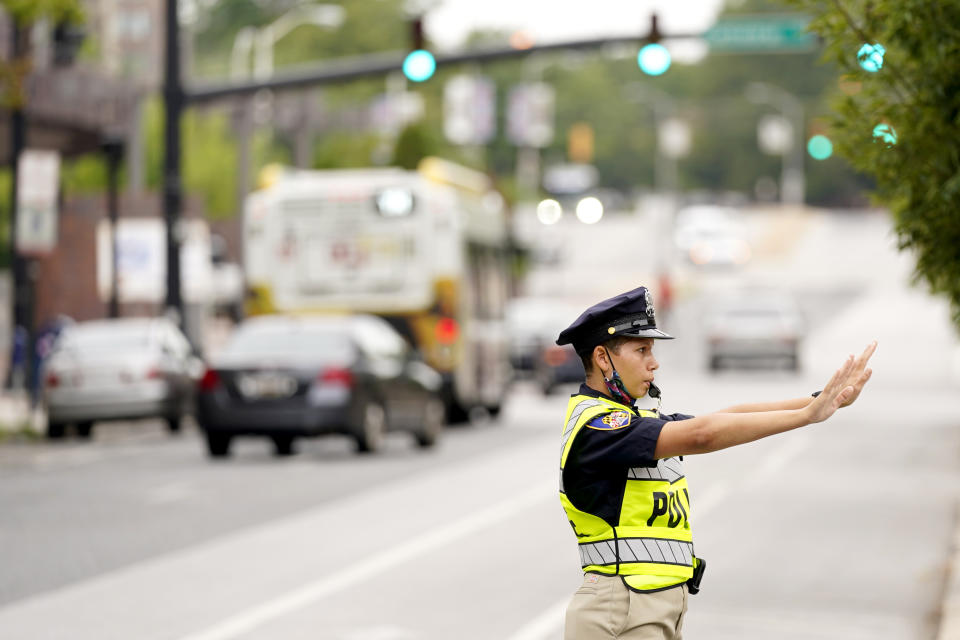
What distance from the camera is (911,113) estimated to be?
8.34 m

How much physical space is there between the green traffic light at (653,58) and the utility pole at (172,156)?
7221 millimetres

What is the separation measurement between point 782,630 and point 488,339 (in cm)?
1891

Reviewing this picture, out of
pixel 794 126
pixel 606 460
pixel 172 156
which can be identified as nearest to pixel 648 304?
pixel 606 460

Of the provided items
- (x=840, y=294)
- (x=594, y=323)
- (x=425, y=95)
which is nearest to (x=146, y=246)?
(x=594, y=323)

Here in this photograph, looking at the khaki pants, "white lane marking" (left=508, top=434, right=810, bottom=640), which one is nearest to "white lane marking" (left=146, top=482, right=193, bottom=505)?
"white lane marking" (left=508, top=434, right=810, bottom=640)

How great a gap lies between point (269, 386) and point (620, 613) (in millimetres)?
16713

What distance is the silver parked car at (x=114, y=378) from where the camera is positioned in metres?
25.6

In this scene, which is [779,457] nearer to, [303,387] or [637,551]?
[303,387]

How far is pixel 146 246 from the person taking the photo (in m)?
40.0

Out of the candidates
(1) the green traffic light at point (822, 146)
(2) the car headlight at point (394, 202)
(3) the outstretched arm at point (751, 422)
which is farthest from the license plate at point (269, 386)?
(3) the outstretched arm at point (751, 422)

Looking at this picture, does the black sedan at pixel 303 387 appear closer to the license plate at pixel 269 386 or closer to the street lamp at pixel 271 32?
the license plate at pixel 269 386

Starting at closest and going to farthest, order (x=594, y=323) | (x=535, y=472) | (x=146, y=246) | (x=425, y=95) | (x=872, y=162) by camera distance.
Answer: (x=594, y=323), (x=872, y=162), (x=535, y=472), (x=146, y=246), (x=425, y=95)

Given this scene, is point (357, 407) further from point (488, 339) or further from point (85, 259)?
point (85, 259)

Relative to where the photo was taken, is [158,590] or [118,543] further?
[118,543]
